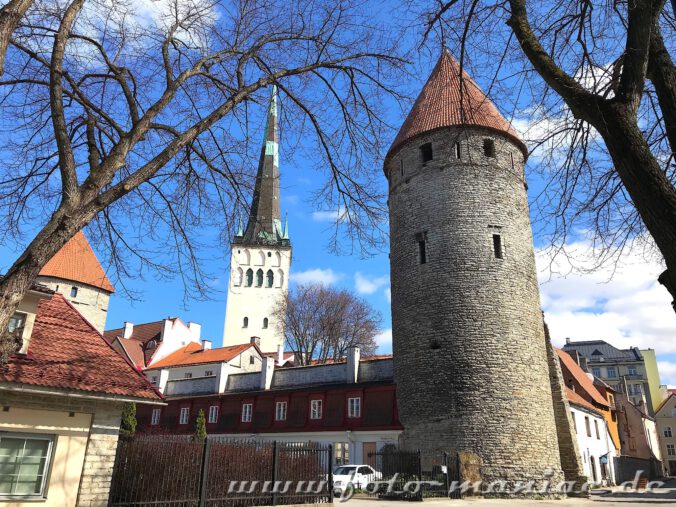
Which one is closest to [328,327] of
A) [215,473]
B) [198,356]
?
[198,356]

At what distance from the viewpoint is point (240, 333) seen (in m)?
58.3

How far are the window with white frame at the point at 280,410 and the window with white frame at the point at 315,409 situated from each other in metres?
1.67

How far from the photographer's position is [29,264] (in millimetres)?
5344

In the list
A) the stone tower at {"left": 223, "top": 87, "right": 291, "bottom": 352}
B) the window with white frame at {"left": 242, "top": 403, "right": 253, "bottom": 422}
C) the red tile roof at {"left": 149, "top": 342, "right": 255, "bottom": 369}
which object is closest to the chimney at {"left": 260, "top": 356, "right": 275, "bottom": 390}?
the window with white frame at {"left": 242, "top": 403, "right": 253, "bottom": 422}

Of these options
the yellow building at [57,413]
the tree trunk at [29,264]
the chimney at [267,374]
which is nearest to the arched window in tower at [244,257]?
the chimney at [267,374]

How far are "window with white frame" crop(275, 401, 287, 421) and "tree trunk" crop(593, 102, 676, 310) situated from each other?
78.3 feet

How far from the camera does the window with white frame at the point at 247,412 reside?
27.6m

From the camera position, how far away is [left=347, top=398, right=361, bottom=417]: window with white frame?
23.8 m

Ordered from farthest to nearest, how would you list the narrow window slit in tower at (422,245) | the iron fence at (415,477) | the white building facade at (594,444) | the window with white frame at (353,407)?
the white building facade at (594,444)
the window with white frame at (353,407)
the narrow window slit in tower at (422,245)
the iron fence at (415,477)

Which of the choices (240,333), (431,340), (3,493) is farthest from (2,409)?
(240,333)

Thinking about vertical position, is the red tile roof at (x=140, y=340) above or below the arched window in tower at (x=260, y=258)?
below

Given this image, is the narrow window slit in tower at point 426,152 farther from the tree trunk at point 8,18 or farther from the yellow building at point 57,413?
the tree trunk at point 8,18

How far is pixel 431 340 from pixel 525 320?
140 inches

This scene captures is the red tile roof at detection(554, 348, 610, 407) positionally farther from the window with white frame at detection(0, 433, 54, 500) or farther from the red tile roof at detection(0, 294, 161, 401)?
the window with white frame at detection(0, 433, 54, 500)
